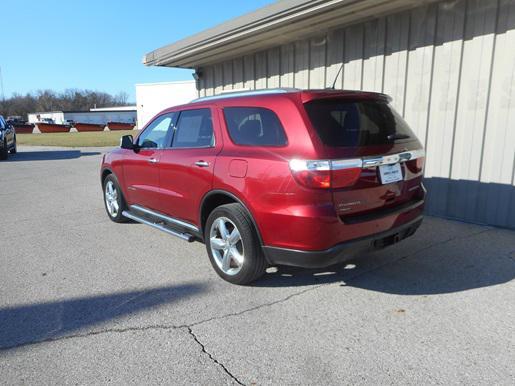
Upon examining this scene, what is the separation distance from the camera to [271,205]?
316cm

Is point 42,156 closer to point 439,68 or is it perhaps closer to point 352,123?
point 439,68

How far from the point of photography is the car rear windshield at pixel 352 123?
10.2 feet

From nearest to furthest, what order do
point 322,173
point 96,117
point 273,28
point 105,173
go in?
point 322,173 → point 105,173 → point 273,28 → point 96,117

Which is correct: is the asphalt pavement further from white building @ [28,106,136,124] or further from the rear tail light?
white building @ [28,106,136,124]

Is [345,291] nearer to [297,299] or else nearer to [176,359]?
[297,299]

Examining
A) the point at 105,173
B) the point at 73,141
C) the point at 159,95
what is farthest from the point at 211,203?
the point at 159,95

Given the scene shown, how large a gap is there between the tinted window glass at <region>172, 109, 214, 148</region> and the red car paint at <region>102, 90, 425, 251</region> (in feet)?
0.32

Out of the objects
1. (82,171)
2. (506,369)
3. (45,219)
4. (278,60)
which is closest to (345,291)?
(506,369)

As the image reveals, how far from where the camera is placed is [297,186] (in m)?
2.98

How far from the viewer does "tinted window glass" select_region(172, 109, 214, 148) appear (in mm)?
4051

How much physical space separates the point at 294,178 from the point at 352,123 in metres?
0.74

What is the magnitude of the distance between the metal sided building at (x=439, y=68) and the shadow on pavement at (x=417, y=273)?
4.63 feet

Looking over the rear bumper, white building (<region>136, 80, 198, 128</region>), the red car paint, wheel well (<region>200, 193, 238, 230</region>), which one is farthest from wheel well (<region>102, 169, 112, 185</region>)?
white building (<region>136, 80, 198, 128</region>)

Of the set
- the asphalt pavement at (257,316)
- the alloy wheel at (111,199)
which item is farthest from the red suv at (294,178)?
the alloy wheel at (111,199)
